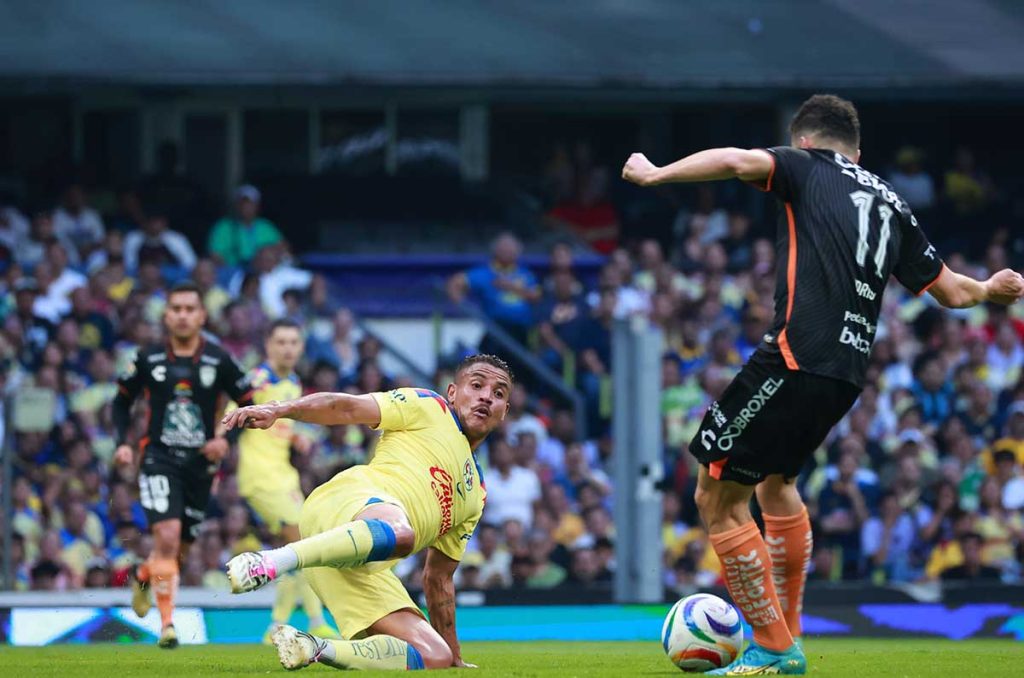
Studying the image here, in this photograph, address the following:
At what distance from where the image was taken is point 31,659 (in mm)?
9336

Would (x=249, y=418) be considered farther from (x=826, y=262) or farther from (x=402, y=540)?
(x=826, y=262)

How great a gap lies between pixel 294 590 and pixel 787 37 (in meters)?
9.32

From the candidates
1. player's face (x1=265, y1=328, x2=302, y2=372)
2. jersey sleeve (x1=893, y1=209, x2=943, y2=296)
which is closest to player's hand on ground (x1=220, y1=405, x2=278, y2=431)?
jersey sleeve (x1=893, y1=209, x2=943, y2=296)

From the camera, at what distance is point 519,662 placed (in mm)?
8562

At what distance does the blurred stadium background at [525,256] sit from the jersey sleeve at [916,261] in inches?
202

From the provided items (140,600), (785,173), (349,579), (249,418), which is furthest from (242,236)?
(785,173)

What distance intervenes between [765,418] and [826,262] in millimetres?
683

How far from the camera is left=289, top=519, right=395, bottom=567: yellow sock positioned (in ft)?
A: 23.2

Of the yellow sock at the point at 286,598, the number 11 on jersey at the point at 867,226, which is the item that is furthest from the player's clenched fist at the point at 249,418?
the yellow sock at the point at 286,598

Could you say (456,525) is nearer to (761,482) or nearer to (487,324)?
(761,482)

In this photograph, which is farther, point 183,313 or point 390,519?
point 183,313

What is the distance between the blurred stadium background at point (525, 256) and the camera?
14344mm

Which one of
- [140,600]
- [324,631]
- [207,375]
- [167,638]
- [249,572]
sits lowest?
[324,631]

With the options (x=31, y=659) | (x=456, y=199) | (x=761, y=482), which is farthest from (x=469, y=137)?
(x=761, y=482)
